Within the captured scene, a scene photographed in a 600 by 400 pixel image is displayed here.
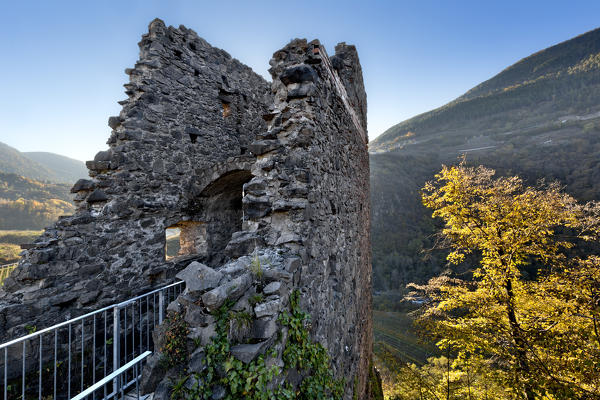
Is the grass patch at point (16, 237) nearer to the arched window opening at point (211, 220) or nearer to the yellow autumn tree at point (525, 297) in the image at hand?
the arched window opening at point (211, 220)

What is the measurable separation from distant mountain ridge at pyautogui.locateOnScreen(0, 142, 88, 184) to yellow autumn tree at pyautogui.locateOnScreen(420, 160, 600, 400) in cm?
5640

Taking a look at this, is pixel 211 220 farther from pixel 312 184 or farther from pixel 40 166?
pixel 40 166

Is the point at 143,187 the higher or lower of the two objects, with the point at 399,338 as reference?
higher

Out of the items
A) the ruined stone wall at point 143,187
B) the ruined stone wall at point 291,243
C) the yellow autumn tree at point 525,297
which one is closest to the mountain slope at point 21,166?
the ruined stone wall at point 143,187

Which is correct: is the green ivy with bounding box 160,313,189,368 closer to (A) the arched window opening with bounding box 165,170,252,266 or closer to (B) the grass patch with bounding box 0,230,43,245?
(A) the arched window opening with bounding box 165,170,252,266


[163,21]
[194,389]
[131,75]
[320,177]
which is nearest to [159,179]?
[131,75]

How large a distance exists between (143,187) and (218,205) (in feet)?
6.55

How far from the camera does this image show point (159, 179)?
5.22 meters

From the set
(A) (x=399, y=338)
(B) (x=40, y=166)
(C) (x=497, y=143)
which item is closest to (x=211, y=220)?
(A) (x=399, y=338)

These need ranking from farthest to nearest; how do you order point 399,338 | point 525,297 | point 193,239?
point 399,338 < point 193,239 < point 525,297

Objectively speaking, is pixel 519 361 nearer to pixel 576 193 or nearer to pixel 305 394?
pixel 305 394

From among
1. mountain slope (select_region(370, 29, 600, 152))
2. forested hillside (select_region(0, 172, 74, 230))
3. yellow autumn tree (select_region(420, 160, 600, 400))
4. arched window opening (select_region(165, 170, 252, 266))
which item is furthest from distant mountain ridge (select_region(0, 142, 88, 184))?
mountain slope (select_region(370, 29, 600, 152))

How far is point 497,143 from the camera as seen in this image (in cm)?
4328

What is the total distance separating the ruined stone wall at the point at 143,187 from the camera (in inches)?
149
